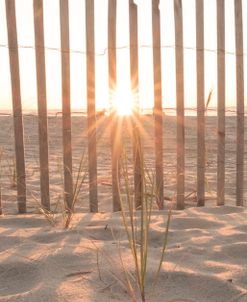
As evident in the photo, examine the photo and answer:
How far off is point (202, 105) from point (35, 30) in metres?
1.14

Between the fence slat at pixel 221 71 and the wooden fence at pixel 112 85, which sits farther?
the fence slat at pixel 221 71

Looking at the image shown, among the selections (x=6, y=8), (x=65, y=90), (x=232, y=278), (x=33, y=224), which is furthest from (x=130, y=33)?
(x=232, y=278)

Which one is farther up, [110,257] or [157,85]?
[157,85]

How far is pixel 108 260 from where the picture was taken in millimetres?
1755

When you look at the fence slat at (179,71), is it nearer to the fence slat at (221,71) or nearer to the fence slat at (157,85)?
the fence slat at (157,85)

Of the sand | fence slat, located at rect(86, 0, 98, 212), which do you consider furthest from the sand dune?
fence slat, located at rect(86, 0, 98, 212)

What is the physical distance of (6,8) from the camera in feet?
8.93

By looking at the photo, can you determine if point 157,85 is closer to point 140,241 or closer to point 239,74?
point 239,74

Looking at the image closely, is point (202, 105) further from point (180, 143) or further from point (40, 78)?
point (40, 78)

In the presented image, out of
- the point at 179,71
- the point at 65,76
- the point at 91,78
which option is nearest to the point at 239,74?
the point at 179,71

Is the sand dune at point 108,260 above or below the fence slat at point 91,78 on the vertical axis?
below

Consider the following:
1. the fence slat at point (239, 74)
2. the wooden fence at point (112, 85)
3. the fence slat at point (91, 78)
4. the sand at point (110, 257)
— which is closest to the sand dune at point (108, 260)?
the sand at point (110, 257)

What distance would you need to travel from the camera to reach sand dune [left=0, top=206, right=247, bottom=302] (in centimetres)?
153

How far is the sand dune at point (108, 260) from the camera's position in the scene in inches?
60.2
